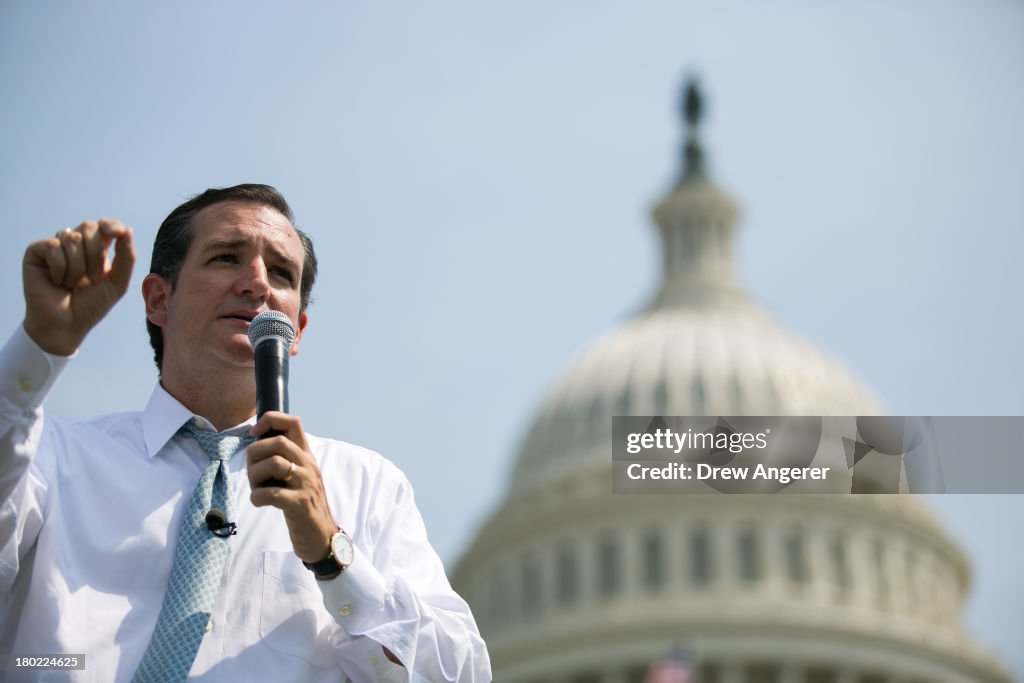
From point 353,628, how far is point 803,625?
71.9 m

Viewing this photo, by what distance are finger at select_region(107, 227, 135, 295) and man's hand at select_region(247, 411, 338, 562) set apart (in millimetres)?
525

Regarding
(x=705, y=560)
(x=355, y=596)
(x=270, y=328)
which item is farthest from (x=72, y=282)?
(x=705, y=560)

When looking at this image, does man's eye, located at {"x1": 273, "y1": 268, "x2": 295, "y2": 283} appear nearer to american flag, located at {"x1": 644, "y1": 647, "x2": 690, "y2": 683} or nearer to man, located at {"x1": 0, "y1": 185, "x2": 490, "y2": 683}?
man, located at {"x1": 0, "y1": 185, "x2": 490, "y2": 683}

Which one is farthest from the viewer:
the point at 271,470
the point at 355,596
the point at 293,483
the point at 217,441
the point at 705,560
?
the point at 705,560

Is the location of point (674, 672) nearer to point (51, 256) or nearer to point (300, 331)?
point (300, 331)

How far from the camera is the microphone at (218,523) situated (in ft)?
15.1

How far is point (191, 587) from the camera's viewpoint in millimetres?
4484

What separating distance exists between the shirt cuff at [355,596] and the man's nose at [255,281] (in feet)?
2.82

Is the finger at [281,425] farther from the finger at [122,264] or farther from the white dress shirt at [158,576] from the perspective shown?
the finger at [122,264]

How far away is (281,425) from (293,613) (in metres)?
0.69

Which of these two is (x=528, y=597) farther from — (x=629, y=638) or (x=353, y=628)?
(x=353, y=628)

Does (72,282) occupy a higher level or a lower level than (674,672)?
lower

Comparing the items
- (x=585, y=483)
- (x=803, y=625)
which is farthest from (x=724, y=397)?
(x=803, y=625)

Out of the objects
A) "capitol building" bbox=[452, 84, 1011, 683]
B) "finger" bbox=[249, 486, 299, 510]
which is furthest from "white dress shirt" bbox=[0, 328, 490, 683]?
"capitol building" bbox=[452, 84, 1011, 683]
